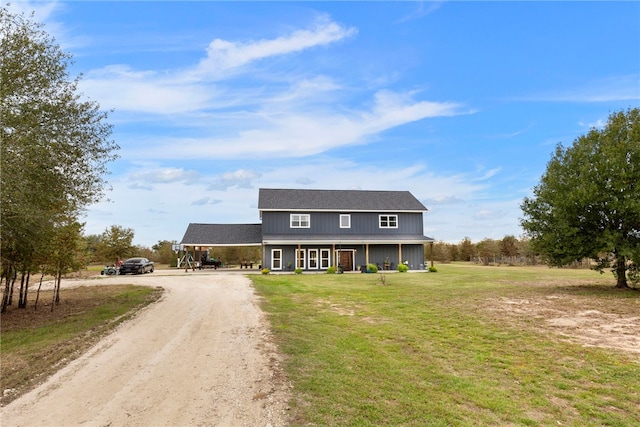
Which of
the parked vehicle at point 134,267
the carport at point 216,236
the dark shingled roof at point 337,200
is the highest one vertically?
the dark shingled roof at point 337,200

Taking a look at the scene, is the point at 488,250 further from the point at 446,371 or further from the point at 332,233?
the point at 446,371

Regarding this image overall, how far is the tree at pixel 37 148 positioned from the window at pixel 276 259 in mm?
18728

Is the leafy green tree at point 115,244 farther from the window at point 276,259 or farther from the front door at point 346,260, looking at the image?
the front door at point 346,260

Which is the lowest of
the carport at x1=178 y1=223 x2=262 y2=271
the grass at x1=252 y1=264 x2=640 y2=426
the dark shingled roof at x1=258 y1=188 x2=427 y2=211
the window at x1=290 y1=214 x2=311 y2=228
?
the grass at x1=252 y1=264 x2=640 y2=426

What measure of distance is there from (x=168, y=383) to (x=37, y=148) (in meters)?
7.76

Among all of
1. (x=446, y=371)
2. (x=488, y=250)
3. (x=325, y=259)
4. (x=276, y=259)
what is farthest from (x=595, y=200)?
(x=488, y=250)

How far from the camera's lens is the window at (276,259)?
104 ft

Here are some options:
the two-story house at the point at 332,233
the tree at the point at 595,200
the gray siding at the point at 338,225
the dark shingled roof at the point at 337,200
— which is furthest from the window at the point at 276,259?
the tree at the point at 595,200

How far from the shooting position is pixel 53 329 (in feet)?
35.0

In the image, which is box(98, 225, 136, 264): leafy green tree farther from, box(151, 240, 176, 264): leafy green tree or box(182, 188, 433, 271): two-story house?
box(182, 188, 433, 271): two-story house

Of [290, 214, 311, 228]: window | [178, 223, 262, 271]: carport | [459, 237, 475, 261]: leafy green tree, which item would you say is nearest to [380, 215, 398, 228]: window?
[290, 214, 311, 228]: window

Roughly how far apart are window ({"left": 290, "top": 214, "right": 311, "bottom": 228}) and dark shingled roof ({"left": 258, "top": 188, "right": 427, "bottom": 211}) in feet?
2.31

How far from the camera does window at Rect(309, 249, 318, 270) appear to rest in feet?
106

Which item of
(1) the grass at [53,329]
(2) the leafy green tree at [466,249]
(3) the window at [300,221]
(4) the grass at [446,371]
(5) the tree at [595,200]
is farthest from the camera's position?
(2) the leafy green tree at [466,249]
